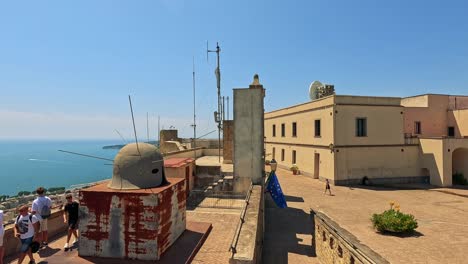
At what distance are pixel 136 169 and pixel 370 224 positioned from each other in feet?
38.9

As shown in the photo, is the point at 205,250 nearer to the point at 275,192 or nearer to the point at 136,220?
the point at 136,220

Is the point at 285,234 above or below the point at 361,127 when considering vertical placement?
below

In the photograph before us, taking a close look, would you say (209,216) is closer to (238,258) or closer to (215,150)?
(238,258)

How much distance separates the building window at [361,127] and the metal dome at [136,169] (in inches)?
849

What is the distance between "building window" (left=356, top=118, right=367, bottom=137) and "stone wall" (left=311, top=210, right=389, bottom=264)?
49.0ft

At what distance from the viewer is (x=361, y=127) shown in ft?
81.1

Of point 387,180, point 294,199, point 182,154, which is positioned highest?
point 182,154

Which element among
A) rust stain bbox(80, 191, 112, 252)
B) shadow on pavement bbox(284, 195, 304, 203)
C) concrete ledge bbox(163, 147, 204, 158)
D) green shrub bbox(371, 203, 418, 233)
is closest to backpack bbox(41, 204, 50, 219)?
rust stain bbox(80, 191, 112, 252)

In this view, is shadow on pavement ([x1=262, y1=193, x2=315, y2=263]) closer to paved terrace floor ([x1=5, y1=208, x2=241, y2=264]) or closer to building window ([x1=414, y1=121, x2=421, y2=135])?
paved terrace floor ([x1=5, y1=208, x2=241, y2=264])

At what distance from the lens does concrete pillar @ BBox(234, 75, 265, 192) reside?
568 inches

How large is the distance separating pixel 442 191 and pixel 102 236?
25944mm

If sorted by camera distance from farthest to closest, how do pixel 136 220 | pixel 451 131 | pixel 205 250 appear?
pixel 451 131
pixel 205 250
pixel 136 220

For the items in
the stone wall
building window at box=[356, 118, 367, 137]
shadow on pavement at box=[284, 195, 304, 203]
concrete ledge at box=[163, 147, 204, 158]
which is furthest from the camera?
building window at box=[356, 118, 367, 137]

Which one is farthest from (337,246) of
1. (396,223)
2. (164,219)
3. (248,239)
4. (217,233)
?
(164,219)
